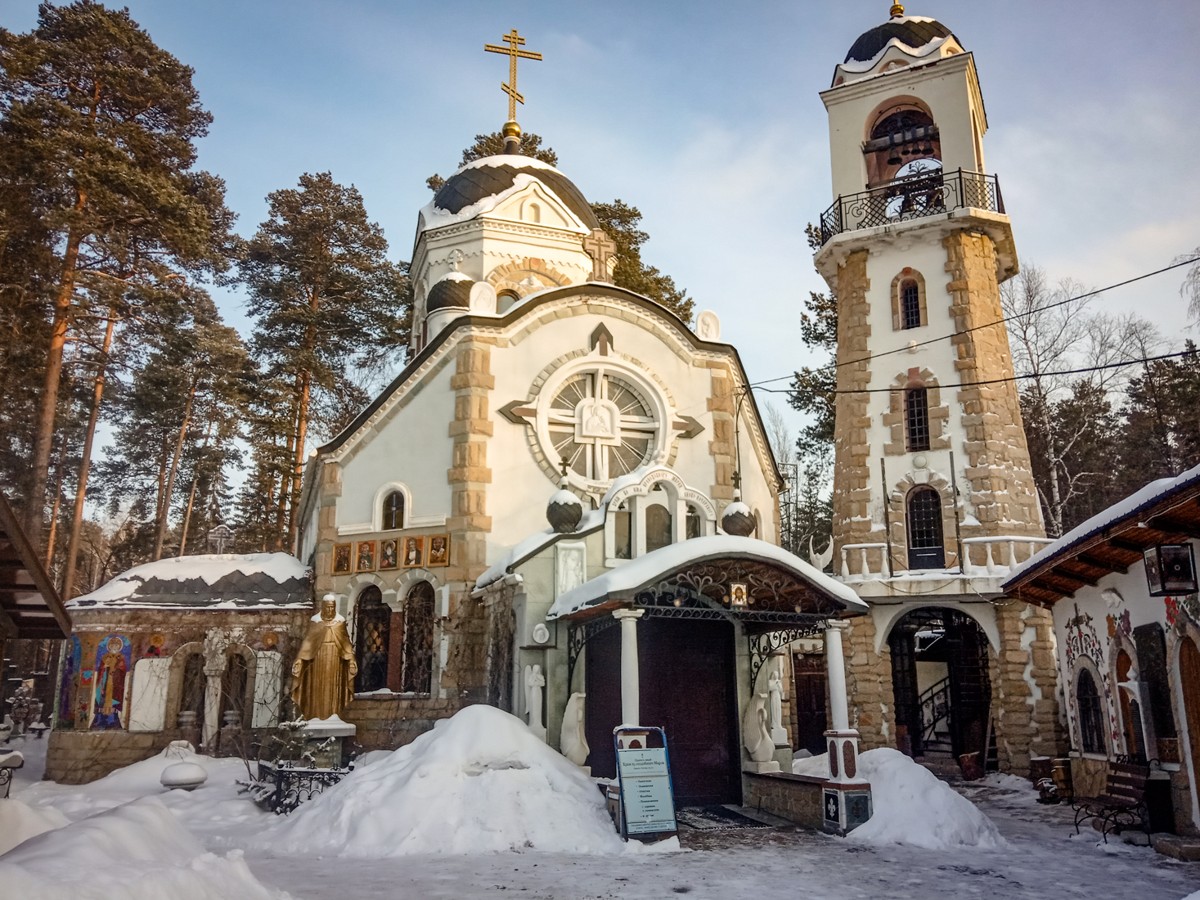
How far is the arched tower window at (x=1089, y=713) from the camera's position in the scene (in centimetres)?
1442

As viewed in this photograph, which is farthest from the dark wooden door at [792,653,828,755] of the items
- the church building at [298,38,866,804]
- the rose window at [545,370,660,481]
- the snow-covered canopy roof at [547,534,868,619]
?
the snow-covered canopy roof at [547,534,868,619]

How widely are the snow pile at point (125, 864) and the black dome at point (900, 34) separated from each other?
2357cm

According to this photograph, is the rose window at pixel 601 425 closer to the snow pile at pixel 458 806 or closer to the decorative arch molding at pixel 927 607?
the decorative arch molding at pixel 927 607

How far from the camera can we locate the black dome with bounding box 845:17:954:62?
24.0 m

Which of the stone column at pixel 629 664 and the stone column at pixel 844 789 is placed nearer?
the stone column at pixel 844 789

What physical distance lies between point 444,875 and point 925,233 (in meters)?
18.4

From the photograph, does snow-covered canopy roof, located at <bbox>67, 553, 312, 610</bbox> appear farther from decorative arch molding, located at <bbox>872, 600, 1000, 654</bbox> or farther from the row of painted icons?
decorative arch molding, located at <bbox>872, 600, 1000, 654</bbox>

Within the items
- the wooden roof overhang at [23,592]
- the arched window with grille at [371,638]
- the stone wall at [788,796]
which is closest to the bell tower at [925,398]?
the stone wall at [788,796]

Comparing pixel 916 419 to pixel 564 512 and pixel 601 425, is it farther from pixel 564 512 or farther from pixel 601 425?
pixel 564 512

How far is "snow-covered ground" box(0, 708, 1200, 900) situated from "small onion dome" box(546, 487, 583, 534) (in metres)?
3.81

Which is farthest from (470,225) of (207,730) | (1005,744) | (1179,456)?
(1179,456)

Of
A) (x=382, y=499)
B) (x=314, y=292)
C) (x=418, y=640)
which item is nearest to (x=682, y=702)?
(x=418, y=640)

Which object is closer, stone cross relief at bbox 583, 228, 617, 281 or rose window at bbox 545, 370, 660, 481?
rose window at bbox 545, 370, 660, 481

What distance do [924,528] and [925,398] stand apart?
2999 millimetres
